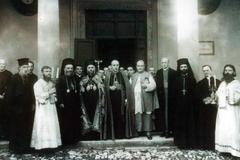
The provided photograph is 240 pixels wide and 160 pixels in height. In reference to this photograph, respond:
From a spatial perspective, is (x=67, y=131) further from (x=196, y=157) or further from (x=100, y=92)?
(x=196, y=157)

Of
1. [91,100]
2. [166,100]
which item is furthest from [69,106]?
[166,100]

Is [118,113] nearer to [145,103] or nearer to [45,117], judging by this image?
[145,103]

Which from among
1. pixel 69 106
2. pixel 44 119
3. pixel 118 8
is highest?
pixel 118 8

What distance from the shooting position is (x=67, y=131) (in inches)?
366

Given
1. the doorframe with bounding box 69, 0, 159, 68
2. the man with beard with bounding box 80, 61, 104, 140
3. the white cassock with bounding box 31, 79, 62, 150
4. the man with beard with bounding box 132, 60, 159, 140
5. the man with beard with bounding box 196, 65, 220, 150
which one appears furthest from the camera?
the doorframe with bounding box 69, 0, 159, 68

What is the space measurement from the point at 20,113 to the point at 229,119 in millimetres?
4340

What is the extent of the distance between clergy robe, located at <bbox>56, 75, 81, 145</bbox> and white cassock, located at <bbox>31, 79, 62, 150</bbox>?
46 cm

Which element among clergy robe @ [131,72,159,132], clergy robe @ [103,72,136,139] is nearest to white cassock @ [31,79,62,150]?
clergy robe @ [103,72,136,139]

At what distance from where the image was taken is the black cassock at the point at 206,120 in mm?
9180

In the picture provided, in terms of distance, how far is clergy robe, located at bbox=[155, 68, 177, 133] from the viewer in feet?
31.9

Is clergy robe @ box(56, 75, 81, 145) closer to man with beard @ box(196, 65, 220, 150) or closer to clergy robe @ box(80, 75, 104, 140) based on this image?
clergy robe @ box(80, 75, 104, 140)

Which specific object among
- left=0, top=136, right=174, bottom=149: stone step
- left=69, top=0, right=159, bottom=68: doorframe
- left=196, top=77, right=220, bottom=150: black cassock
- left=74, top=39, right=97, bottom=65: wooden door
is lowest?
left=0, top=136, right=174, bottom=149: stone step

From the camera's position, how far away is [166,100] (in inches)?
389

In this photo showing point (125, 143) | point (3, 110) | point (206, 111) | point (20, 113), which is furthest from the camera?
point (3, 110)
